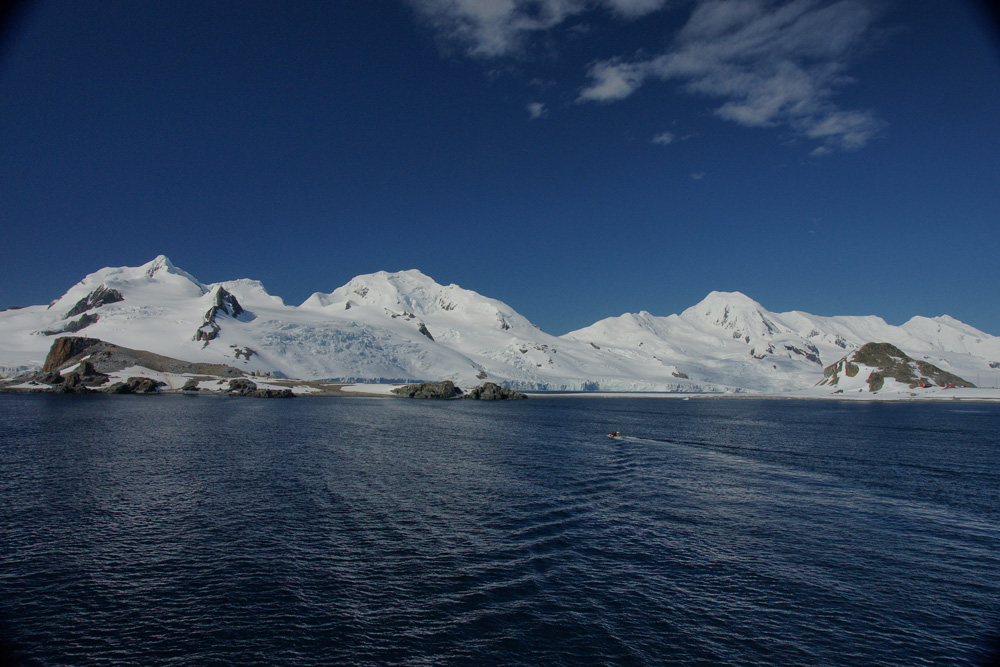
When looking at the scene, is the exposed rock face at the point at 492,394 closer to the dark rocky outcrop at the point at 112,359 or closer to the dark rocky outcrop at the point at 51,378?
the dark rocky outcrop at the point at 112,359

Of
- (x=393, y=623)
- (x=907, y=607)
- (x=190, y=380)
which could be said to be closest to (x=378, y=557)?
(x=393, y=623)

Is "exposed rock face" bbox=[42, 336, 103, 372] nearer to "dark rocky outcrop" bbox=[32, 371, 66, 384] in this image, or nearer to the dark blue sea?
"dark rocky outcrop" bbox=[32, 371, 66, 384]

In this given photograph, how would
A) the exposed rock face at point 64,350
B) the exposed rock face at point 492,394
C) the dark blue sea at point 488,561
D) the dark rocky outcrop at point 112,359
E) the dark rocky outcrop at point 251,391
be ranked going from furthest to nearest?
1. the exposed rock face at point 64,350
2. the exposed rock face at point 492,394
3. the dark rocky outcrop at point 112,359
4. the dark rocky outcrop at point 251,391
5. the dark blue sea at point 488,561

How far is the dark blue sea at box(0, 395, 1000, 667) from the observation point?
629 inches

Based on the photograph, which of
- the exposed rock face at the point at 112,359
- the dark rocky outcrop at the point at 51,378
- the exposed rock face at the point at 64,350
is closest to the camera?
the dark rocky outcrop at the point at 51,378

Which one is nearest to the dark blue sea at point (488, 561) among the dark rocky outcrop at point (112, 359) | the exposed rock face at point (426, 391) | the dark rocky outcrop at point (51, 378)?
the exposed rock face at point (426, 391)

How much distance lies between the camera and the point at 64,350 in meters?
177

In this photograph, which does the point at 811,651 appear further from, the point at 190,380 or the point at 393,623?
the point at 190,380

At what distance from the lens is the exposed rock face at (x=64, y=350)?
17612 cm

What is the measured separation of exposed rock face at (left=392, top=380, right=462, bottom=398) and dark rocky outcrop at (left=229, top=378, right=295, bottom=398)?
→ 34308 mm

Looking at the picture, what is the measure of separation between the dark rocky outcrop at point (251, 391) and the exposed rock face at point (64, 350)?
59.1 meters

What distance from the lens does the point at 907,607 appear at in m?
18.8

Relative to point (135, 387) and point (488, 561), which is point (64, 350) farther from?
point (488, 561)

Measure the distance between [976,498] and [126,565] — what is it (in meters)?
48.1
